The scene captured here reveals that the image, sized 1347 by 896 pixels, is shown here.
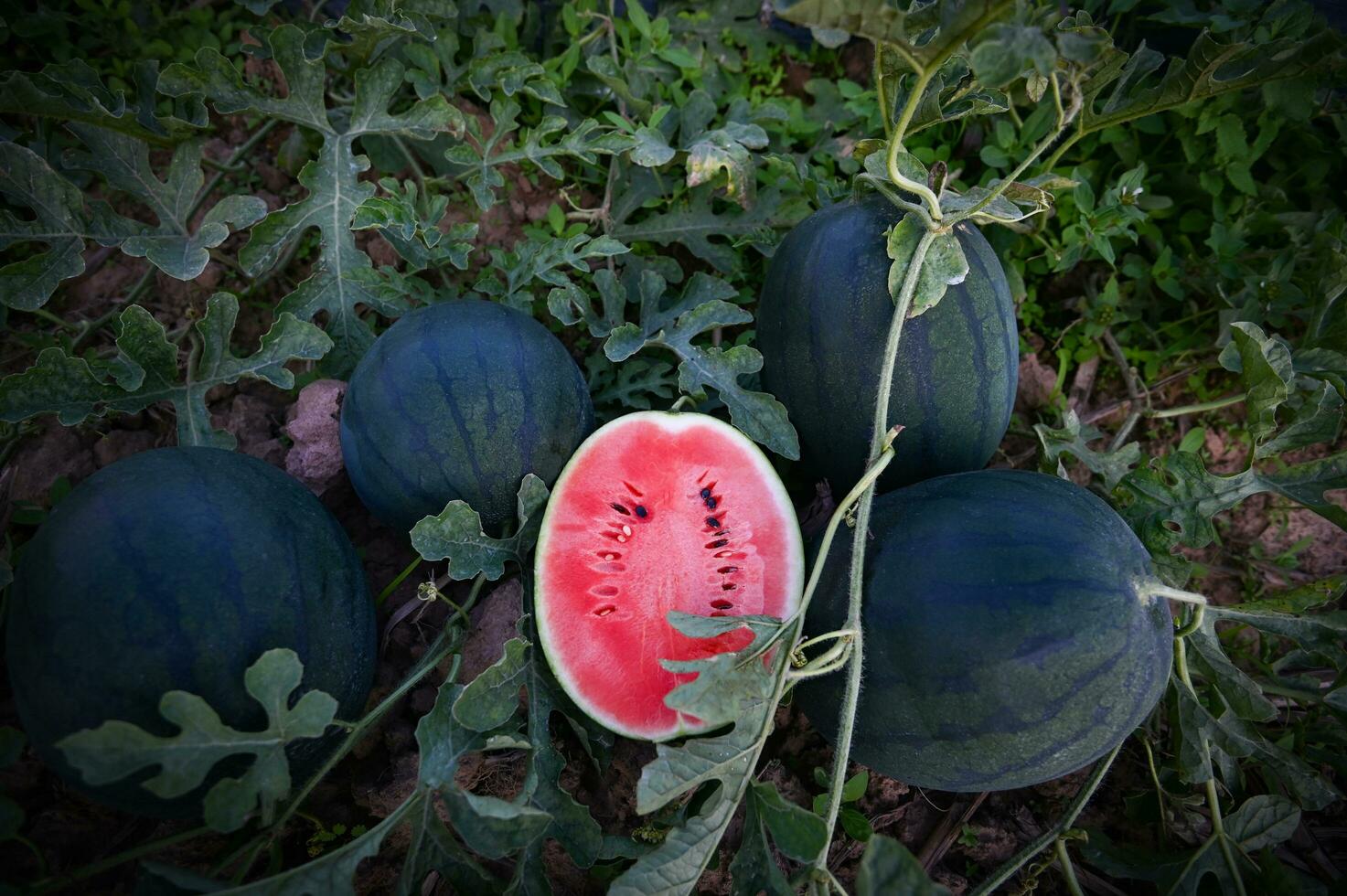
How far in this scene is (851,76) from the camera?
8.52 feet

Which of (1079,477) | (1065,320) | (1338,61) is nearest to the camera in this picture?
(1338,61)

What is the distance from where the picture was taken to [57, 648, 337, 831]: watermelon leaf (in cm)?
129

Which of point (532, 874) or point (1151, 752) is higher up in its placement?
point (532, 874)

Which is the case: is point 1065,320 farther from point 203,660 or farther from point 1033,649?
point 203,660

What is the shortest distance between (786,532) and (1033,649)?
0.55 m

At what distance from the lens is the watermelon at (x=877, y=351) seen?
1756 millimetres

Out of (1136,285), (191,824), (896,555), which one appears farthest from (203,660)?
(1136,285)

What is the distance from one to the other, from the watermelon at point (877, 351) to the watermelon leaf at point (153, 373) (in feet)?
3.54

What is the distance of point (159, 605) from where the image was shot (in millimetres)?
1423

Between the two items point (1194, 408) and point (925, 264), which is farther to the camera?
point (1194, 408)

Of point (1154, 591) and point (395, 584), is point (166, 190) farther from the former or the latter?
point (1154, 591)

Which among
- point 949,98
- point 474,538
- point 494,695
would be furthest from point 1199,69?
point 494,695

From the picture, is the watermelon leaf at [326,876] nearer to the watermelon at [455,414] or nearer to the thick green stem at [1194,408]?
the watermelon at [455,414]

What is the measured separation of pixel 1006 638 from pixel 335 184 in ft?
5.99
